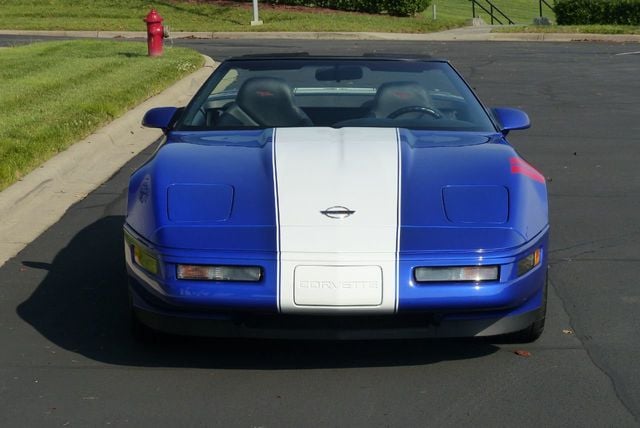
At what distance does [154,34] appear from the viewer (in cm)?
1853

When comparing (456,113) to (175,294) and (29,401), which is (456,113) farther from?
(29,401)

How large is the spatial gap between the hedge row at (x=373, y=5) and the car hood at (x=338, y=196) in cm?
2960

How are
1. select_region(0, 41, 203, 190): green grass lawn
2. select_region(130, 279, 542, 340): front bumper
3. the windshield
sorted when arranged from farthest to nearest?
select_region(0, 41, 203, 190): green grass lawn → the windshield → select_region(130, 279, 542, 340): front bumper

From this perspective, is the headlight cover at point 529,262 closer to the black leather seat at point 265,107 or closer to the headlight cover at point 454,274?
the headlight cover at point 454,274

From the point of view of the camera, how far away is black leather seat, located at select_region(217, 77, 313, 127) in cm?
629

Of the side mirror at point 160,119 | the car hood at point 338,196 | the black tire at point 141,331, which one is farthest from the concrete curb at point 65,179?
the car hood at point 338,196

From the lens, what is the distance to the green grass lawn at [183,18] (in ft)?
98.8

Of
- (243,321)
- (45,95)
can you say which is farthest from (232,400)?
(45,95)

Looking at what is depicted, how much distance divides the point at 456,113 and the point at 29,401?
2.96 metres

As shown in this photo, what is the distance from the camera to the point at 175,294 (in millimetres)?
4691

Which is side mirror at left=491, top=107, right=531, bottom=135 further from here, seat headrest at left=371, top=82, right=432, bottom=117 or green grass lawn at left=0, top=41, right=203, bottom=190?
green grass lawn at left=0, top=41, right=203, bottom=190

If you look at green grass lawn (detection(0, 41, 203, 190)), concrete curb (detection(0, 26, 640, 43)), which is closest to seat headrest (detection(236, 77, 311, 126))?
green grass lawn (detection(0, 41, 203, 190))

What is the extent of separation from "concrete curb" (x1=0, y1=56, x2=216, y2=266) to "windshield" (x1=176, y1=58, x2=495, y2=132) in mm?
1721

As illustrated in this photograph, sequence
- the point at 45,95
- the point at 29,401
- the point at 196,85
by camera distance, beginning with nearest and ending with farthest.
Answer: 1. the point at 29,401
2. the point at 45,95
3. the point at 196,85
